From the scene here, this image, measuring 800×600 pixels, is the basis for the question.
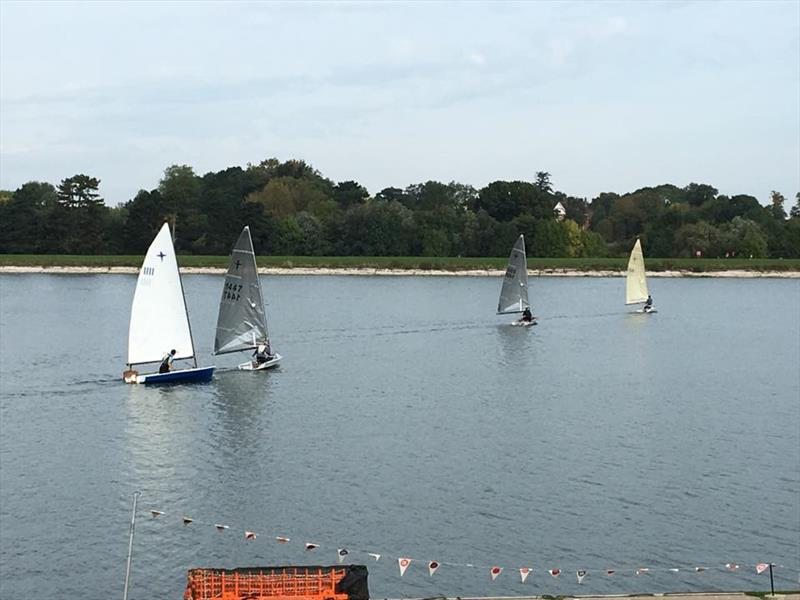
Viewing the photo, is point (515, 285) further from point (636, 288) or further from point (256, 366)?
point (256, 366)

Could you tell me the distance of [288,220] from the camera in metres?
174

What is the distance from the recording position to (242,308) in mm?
59406

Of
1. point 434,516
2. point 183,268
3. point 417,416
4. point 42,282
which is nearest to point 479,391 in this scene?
point 417,416

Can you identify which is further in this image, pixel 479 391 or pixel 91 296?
pixel 91 296

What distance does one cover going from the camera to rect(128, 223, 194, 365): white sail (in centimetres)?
5456

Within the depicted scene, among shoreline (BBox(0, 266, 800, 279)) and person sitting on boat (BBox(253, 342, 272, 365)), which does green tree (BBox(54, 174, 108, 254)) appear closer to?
shoreline (BBox(0, 266, 800, 279))

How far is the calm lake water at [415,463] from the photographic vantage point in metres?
29.0

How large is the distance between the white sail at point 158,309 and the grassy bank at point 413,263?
10753 cm

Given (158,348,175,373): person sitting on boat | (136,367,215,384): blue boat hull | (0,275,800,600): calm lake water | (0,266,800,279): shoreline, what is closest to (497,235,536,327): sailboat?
(0,275,800,600): calm lake water

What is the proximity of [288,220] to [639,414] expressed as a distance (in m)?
128

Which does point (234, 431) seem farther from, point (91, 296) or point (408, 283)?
point (408, 283)

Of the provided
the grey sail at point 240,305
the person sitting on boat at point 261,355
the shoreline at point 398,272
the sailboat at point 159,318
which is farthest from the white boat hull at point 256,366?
the shoreline at point 398,272

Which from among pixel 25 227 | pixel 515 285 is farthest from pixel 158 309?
pixel 25 227

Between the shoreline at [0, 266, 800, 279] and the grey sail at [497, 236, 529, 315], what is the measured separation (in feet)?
247
